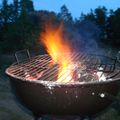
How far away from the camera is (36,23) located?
6340mm

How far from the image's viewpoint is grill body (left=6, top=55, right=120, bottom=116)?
230 cm

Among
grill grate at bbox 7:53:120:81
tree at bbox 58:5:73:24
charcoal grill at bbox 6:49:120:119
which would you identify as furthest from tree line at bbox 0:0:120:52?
charcoal grill at bbox 6:49:120:119

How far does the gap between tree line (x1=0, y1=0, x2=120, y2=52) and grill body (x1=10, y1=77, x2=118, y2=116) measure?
3.16 meters

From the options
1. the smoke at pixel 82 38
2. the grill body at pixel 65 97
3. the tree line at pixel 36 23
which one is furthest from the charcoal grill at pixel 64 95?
the tree line at pixel 36 23

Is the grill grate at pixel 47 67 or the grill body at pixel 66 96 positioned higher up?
the grill grate at pixel 47 67

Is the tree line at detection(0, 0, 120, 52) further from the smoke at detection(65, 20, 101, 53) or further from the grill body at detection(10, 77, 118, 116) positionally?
the grill body at detection(10, 77, 118, 116)

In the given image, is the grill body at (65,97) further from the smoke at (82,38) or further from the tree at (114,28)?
the tree at (114,28)

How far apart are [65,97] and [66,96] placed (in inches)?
0.4

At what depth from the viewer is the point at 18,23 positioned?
19.5 ft

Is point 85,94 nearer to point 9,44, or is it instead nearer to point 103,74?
point 103,74

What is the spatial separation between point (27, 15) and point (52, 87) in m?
4.08

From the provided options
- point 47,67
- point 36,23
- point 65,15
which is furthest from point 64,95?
point 65,15

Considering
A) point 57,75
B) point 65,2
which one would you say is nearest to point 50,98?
point 57,75

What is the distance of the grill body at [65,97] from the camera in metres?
2.30
